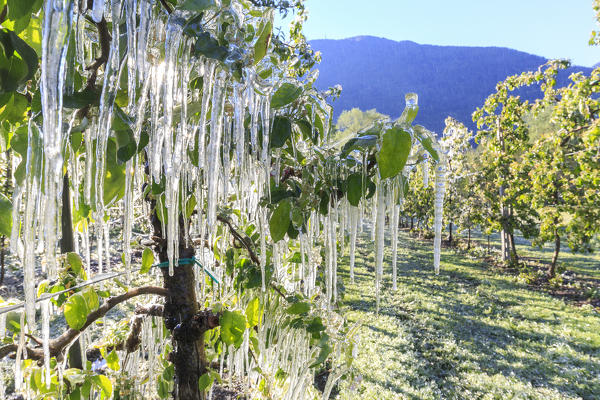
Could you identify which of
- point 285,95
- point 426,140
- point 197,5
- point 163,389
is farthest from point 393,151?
point 163,389

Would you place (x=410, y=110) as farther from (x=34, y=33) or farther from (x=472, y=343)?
(x=472, y=343)

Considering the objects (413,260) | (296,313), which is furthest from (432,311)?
(296,313)

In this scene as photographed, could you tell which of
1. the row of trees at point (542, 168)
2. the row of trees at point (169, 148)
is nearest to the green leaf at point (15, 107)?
the row of trees at point (169, 148)

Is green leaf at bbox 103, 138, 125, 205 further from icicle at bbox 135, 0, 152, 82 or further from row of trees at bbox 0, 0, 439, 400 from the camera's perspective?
icicle at bbox 135, 0, 152, 82

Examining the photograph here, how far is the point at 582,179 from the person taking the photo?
6.53 m

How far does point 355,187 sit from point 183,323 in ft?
2.72

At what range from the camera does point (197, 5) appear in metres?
0.39

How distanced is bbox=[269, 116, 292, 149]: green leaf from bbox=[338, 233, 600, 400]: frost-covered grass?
132cm

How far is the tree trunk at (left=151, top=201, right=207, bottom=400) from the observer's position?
3.75 feet

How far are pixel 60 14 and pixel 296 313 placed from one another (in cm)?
99

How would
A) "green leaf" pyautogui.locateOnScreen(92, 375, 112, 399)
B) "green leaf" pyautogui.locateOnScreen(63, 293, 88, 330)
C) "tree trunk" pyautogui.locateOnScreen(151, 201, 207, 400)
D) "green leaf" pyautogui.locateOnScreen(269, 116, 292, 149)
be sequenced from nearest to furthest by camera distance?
"green leaf" pyautogui.locateOnScreen(269, 116, 292, 149) < "green leaf" pyautogui.locateOnScreen(63, 293, 88, 330) < "green leaf" pyautogui.locateOnScreen(92, 375, 112, 399) < "tree trunk" pyautogui.locateOnScreen(151, 201, 207, 400)

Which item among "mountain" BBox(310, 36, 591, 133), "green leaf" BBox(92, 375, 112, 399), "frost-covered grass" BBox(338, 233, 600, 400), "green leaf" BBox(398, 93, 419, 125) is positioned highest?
"mountain" BBox(310, 36, 591, 133)

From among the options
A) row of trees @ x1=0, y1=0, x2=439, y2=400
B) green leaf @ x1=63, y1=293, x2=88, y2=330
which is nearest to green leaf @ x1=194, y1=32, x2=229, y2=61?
row of trees @ x1=0, y1=0, x2=439, y2=400

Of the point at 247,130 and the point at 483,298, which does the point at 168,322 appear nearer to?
the point at 247,130
